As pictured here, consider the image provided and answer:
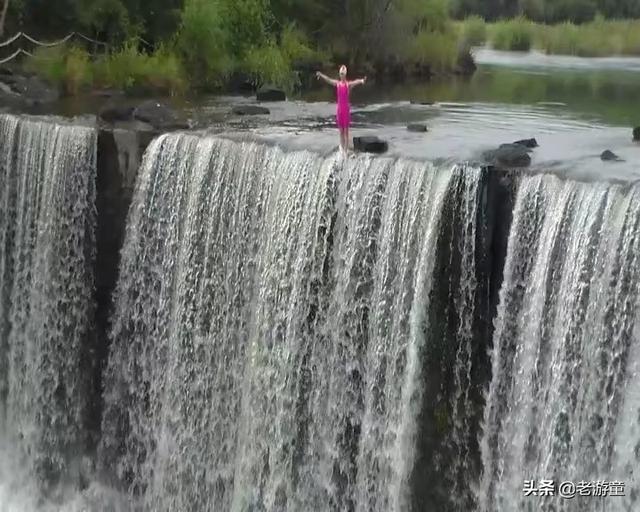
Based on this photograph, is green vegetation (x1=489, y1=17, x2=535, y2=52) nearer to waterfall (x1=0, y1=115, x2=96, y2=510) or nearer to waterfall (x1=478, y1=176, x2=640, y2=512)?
waterfall (x1=0, y1=115, x2=96, y2=510)

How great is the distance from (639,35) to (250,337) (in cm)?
2313

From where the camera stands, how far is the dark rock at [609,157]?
10.2 meters

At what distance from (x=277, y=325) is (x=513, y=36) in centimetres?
2556

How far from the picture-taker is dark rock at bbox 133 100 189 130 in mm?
12600

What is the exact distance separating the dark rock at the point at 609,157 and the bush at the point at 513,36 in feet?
74.3

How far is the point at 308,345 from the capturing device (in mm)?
9562

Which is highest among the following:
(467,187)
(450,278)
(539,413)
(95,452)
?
(467,187)

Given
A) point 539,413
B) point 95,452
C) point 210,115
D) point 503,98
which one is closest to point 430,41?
point 503,98

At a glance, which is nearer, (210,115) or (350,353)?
(350,353)

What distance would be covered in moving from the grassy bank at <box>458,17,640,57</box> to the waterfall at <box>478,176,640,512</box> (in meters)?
20.2

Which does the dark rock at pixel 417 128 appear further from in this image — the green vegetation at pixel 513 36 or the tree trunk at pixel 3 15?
the green vegetation at pixel 513 36

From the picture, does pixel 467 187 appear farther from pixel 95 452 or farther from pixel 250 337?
pixel 95 452

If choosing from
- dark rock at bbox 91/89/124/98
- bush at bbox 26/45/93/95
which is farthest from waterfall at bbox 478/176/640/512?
bush at bbox 26/45/93/95

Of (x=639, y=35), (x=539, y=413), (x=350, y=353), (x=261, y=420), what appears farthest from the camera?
(x=639, y=35)
